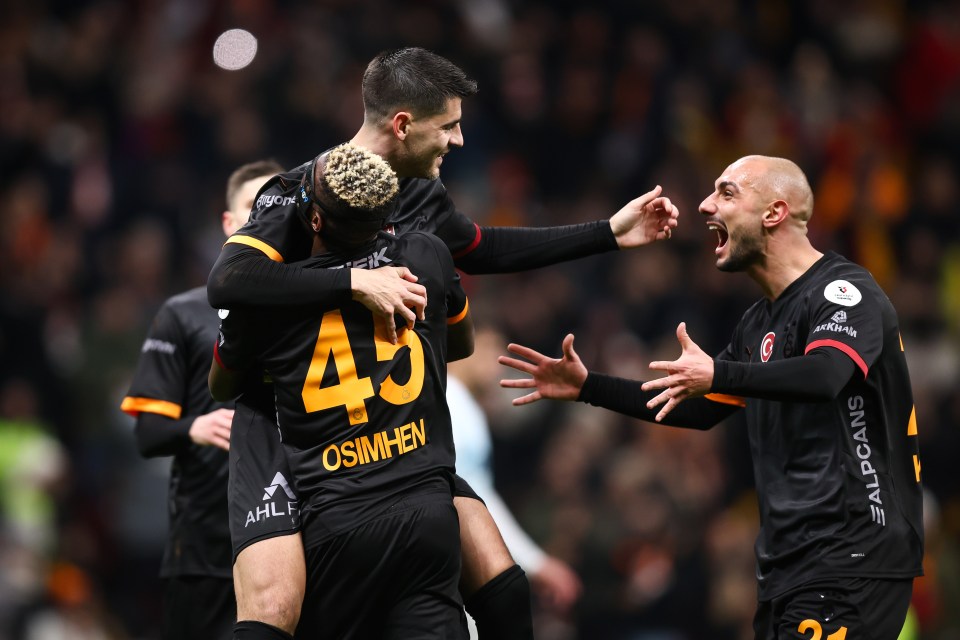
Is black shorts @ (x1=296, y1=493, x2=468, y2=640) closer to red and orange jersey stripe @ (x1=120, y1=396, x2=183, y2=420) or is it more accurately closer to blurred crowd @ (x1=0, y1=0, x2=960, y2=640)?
red and orange jersey stripe @ (x1=120, y1=396, x2=183, y2=420)

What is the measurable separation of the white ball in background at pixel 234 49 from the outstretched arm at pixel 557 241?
730 cm

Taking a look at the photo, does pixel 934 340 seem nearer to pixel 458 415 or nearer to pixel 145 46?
pixel 458 415

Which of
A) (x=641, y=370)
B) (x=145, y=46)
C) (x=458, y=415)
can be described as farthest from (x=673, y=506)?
(x=145, y=46)

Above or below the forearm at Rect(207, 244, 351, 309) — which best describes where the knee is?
below

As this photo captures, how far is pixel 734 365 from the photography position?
4.21 meters

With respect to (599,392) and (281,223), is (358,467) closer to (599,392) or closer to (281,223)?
(281,223)

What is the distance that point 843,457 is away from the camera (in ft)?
14.6

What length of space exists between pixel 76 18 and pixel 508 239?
8.59m

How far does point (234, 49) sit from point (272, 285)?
27.8ft

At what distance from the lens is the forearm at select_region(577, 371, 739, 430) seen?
4.96 metres

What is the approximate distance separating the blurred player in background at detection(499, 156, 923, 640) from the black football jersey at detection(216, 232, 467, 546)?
78cm

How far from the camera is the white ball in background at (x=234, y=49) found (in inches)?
466

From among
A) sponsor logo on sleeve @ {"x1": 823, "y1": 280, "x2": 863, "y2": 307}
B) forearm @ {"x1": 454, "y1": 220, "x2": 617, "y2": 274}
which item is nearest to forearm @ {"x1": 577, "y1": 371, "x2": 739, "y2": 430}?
forearm @ {"x1": 454, "y1": 220, "x2": 617, "y2": 274}

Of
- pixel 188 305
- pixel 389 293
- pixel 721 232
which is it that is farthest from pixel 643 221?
pixel 188 305
